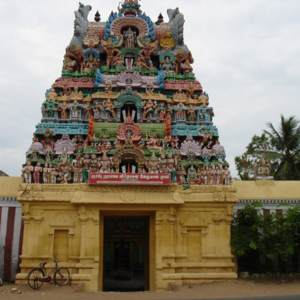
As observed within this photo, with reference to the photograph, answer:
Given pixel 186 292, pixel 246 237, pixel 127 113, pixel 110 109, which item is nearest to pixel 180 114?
pixel 127 113

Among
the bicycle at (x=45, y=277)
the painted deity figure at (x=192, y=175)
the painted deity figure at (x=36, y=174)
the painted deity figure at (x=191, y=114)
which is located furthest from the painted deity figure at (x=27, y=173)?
the painted deity figure at (x=191, y=114)

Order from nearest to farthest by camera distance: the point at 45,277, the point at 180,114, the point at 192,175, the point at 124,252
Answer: the point at 45,277 → the point at 192,175 → the point at 180,114 → the point at 124,252

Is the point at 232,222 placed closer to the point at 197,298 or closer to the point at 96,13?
the point at 197,298

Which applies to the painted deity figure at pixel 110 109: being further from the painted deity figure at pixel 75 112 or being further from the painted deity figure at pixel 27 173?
the painted deity figure at pixel 27 173

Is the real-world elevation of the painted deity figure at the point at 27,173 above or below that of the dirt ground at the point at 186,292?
above

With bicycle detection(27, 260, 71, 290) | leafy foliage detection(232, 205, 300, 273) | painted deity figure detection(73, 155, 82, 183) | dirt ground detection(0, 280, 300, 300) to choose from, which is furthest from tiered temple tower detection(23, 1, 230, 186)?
dirt ground detection(0, 280, 300, 300)

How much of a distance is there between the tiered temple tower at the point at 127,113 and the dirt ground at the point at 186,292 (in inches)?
172

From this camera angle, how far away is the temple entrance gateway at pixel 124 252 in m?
21.9

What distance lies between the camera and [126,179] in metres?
18.3

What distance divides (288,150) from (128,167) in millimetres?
12828

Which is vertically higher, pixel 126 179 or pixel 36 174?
pixel 36 174

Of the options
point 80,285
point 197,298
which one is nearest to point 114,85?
point 80,285

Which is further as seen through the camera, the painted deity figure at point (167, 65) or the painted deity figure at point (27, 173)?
the painted deity figure at point (167, 65)

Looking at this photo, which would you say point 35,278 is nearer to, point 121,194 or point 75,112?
point 121,194
